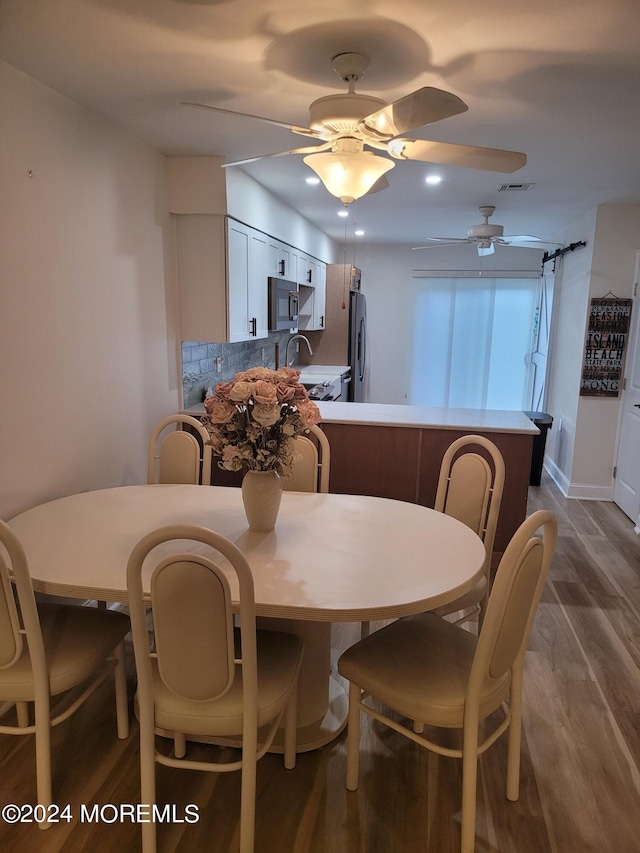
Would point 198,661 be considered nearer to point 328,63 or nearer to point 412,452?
point 328,63

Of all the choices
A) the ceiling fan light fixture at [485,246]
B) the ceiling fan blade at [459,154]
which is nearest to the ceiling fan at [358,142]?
the ceiling fan blade at [459,154]

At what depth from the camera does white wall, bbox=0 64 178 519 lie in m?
2.15

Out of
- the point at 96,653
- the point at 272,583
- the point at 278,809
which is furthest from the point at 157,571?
the point at 278,809

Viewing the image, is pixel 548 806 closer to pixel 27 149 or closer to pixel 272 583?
pixel 272 583

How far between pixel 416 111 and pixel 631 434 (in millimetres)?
3709

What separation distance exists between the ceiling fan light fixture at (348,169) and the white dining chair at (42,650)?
156 cm

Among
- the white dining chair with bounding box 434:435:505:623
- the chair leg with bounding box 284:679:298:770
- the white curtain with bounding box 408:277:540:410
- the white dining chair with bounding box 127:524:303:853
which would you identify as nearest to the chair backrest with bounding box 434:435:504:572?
the white dining chair with bounding box 434:435:505:623

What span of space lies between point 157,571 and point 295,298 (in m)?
3.70

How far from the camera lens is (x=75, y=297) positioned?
8.29ft

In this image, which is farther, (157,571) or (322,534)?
(322,534)

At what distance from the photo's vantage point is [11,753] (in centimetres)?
193

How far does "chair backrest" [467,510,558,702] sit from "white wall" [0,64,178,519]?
1834 millimetres

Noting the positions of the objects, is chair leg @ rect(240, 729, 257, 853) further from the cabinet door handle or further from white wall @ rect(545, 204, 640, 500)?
white wall @ rect(545, 204, 640, 500)

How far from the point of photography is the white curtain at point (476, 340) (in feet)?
22.4
